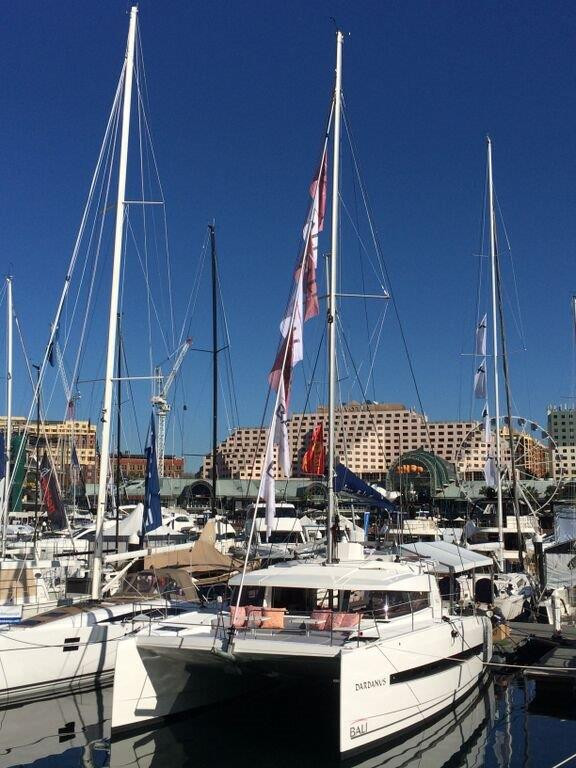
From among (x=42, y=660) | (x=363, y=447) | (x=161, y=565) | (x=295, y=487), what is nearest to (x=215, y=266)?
(x=161, y=565)

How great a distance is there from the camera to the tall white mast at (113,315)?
57.9ft

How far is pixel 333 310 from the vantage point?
1802 cm

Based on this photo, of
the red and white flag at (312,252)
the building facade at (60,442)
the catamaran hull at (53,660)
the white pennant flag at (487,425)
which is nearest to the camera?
the catamaran hull at (53,660)

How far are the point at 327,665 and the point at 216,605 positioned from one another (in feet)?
19.4

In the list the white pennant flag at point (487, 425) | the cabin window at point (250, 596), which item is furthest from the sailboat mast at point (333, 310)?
the white pennant flag at point (487, 425)

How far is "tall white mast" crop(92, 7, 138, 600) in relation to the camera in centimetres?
1764

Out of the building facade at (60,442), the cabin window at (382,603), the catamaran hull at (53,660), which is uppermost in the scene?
the building facade at (60,442)

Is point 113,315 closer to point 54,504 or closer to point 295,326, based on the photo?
point 295,326

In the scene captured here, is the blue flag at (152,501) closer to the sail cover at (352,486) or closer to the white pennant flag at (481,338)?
the sail cover at (352,486)

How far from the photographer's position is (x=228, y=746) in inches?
536

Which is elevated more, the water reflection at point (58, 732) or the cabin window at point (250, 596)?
the cabin window at point (250, 596)

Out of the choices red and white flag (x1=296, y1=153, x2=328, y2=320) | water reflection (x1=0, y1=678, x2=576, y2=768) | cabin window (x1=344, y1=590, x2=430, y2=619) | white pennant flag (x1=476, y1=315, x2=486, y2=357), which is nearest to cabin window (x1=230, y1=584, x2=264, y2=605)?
cabin window (x1=344, y1=590, x2=430, y2=619)

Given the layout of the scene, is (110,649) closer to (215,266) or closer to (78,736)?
(78,736)

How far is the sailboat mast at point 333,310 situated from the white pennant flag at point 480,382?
55.5ft
